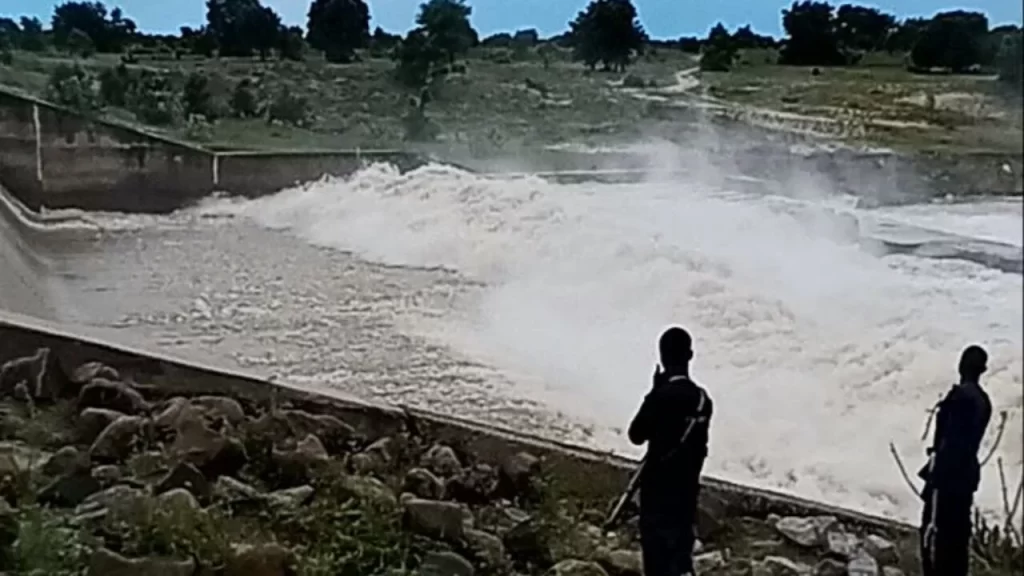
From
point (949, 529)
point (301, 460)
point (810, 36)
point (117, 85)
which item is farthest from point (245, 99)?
point (949, 529)

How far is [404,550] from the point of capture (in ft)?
3.90

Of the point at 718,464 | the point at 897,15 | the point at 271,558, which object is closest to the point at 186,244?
the point at 271,558

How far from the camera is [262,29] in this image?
4.27 ft

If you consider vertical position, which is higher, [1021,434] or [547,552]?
[1021,434]

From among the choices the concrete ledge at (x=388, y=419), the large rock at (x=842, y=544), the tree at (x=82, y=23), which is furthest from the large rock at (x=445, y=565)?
the tree at (x=82, y=23)

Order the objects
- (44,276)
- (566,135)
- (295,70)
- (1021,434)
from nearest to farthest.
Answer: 1. (1021,434)
2. (566,135)
3. (295,70)
4. (44,276)

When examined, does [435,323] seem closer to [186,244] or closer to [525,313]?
[525,313]

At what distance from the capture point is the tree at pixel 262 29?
1294 mm

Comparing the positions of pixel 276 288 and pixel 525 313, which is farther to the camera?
pixel 276 288

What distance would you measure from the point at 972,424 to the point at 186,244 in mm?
861

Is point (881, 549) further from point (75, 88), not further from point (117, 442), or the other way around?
point (75, 88)

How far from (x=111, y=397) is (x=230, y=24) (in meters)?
0.44

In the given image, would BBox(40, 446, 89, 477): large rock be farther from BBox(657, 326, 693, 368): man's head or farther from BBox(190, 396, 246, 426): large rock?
BBox(657, 326, 693, 368): man's head

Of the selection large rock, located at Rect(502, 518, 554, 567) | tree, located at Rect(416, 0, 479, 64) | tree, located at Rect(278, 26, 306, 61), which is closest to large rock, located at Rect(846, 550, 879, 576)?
large rock, located at Rect(502, 518, 554, 567)
